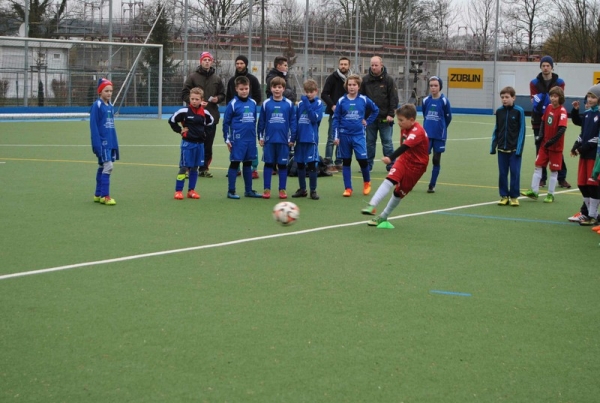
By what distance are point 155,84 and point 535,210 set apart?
27.5 meters

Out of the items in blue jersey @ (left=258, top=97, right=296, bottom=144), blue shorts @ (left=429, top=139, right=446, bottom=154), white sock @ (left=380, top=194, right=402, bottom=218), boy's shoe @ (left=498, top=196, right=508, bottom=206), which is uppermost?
blue jersey @ (left=258, top=97, right=296, bottom=144)

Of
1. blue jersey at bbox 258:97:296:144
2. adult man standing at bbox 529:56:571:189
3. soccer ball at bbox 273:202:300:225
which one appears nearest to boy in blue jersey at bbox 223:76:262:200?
blue jersey at bbox 258:97:296:144

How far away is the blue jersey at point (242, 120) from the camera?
1283 cm

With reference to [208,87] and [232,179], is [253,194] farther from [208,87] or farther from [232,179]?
[208,87]

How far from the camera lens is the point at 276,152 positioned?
12828mm

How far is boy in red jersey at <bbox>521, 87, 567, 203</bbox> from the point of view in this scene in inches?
514

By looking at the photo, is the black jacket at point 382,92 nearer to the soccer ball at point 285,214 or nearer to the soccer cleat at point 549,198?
the soccer cleat at point 549,198

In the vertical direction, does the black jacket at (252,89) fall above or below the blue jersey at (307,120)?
above

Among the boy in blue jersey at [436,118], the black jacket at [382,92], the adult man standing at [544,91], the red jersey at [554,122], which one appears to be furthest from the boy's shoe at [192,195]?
the adult man standing at [544,91]

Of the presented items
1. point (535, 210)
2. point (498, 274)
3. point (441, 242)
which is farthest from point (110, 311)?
point (535, 210)

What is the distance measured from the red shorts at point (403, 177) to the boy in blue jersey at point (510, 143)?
2.27 metres

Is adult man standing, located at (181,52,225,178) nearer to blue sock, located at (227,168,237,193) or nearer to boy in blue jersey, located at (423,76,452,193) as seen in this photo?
blue sock, located at (227,168,237,193)

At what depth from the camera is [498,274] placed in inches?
315

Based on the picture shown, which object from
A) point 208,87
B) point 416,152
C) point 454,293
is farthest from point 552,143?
point 454,293
